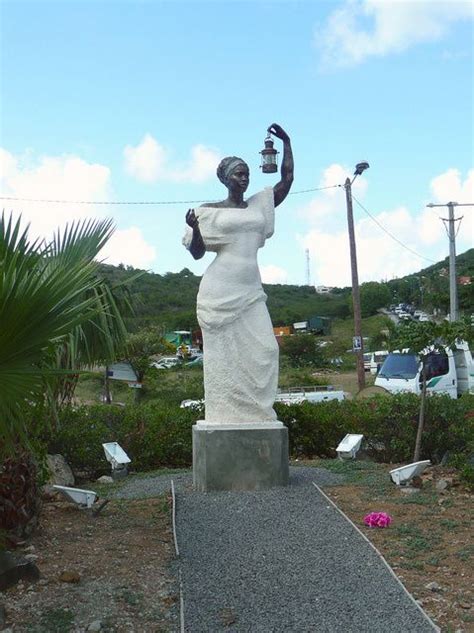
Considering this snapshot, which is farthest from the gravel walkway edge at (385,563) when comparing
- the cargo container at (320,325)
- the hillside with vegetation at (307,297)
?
the cargo container at (320,325)

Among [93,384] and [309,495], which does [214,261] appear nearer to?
[309,495]

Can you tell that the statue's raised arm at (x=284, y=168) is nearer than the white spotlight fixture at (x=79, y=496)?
No

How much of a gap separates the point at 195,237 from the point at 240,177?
85cm

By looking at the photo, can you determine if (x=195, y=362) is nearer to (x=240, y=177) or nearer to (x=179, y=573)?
(x=240, y=177)

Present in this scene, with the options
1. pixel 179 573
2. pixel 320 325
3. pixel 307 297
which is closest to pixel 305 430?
pixel 179 573

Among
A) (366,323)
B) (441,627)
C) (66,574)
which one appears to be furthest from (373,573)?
(366,323)

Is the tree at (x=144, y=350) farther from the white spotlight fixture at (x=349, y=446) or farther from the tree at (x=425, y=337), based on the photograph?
the tree at (x=425, y=337)

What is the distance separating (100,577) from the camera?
17.5ft

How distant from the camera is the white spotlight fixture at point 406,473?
828cm

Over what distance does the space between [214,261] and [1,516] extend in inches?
149

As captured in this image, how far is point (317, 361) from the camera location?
1714 inches

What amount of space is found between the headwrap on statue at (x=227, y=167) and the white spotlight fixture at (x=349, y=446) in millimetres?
3713

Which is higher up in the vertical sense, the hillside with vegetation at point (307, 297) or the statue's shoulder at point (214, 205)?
the hillside with vegetation at point (307, 297)

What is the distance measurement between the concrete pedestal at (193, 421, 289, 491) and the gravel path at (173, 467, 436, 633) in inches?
15.2
